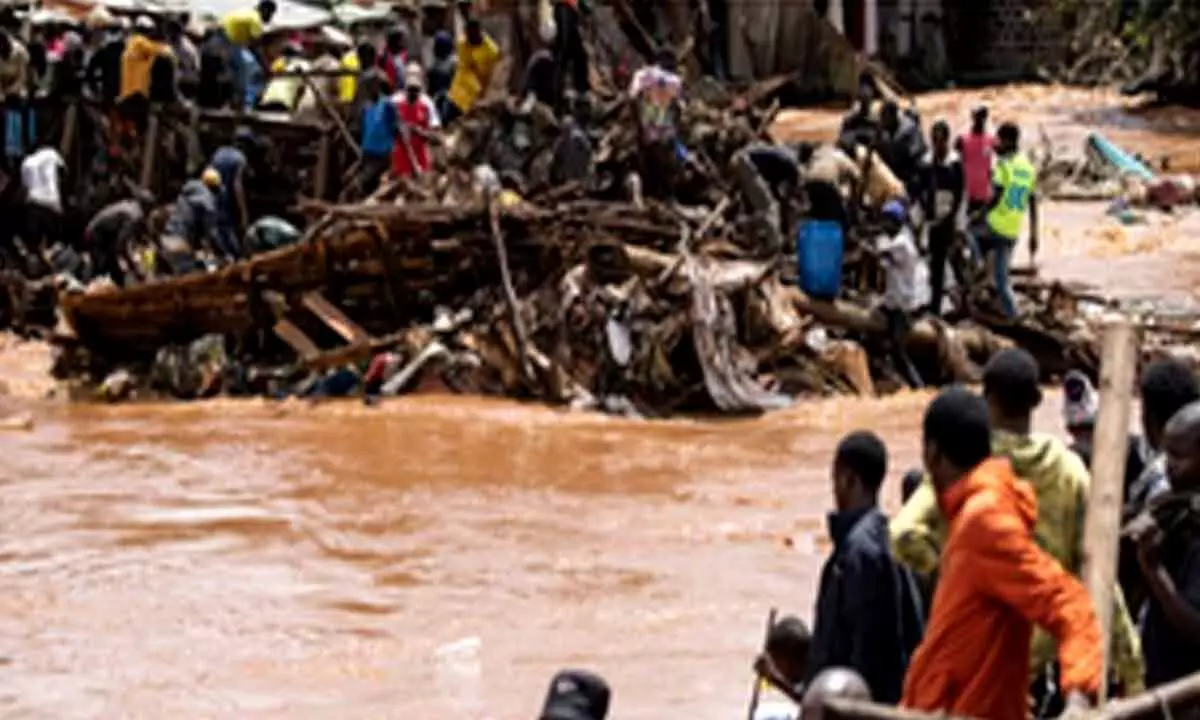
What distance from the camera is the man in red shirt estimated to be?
16.7 metres

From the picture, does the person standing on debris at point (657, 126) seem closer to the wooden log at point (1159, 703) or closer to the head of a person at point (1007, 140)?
the head of a person at point (1007, 140)

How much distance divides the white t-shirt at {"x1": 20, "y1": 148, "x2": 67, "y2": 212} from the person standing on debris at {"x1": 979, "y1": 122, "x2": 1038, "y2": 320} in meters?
8.45

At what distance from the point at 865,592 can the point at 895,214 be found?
9.97m

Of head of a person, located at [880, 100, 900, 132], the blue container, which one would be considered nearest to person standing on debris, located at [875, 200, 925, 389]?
the blue container

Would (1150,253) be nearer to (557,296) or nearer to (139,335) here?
(557,296)

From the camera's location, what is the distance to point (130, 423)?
1504cm

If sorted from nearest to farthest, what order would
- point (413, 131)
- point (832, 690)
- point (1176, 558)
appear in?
point (832, 690), point (1176, 558), point (413, 131)

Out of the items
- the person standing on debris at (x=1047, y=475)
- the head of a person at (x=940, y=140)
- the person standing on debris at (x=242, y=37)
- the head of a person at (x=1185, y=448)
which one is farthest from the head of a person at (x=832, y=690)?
the person standing on debris at (x=242, y=37)

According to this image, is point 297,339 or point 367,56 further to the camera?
point 367,56

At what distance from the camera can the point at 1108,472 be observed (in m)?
4.67

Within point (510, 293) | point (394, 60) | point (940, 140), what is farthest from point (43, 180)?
point (940, 140)

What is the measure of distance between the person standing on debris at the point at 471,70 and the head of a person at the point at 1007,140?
16.1 ft

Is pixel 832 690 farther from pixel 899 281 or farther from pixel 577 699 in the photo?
pixel 899 281

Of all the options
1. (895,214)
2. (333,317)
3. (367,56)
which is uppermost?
(367,56)
